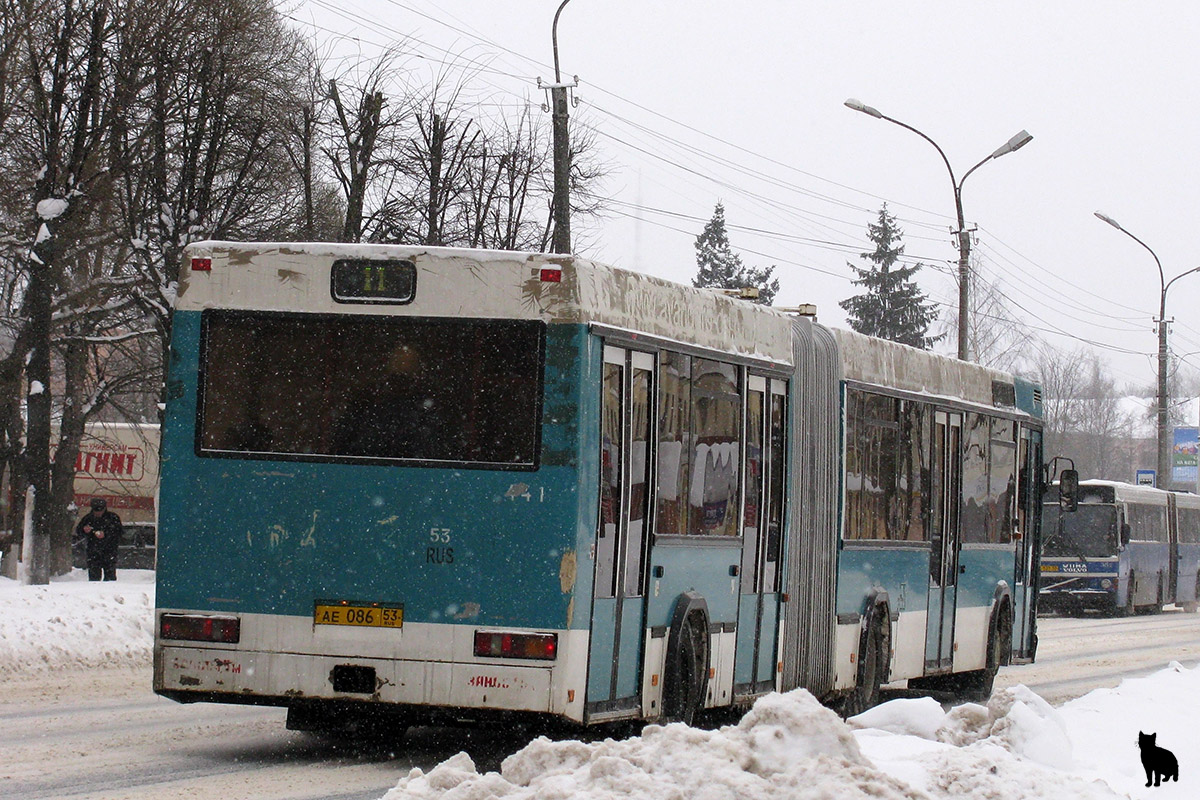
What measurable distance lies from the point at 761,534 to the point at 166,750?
4.19 m

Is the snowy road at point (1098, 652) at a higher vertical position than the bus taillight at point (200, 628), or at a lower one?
lower

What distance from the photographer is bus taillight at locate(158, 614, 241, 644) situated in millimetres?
9609

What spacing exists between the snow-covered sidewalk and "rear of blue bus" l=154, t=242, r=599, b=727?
835 mm

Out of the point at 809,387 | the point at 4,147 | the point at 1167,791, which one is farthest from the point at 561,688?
the point at 4,147

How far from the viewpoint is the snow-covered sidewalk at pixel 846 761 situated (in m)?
6.86

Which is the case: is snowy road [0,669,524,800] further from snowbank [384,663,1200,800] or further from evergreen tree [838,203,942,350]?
evergreen tree [838,203,942,350]

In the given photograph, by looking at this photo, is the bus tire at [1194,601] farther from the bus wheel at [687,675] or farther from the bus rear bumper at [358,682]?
the bus rear bumper at [358,682]

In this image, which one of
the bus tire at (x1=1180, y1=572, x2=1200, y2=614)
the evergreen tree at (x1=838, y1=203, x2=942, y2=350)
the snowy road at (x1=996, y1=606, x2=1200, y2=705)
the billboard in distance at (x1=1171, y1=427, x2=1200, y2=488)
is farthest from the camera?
the billboard in distance at (x1=1171, y1=427, x2=1200, y2=488)

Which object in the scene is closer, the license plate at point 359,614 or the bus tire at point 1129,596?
the license plate at point 359,614

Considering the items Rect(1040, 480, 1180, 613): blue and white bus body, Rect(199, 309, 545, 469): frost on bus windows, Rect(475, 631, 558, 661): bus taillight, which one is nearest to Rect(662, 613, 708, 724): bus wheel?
Rect(475, 631, 558, 661): bus taillight

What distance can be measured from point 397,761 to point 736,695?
2716 millimetres

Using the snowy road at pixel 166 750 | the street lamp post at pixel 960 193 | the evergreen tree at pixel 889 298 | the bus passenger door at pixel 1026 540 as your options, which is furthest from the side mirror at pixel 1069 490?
the evergreen tree at pixel 889 298

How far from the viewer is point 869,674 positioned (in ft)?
47.4

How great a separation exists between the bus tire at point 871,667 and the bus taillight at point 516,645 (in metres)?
5.43
